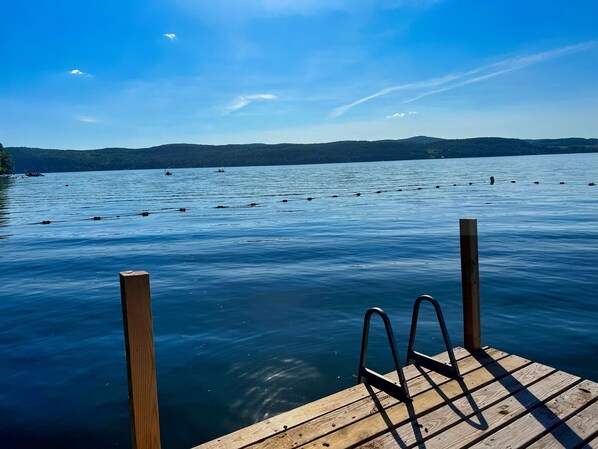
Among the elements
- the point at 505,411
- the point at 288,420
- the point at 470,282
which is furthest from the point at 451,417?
the point at 470,282

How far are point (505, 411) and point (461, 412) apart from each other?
1.46 feet

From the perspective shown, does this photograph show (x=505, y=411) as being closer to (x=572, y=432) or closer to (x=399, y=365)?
(x=572, y=432)

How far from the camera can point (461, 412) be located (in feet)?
15.6

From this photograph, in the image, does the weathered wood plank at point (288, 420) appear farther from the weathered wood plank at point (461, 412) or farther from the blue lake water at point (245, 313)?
the blue lake water at point (245, 313)

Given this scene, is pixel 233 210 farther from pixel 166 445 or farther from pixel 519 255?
pixel 166 445

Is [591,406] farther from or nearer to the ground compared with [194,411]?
farther from the ground

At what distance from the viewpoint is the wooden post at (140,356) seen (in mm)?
3750

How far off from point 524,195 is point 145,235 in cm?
3567

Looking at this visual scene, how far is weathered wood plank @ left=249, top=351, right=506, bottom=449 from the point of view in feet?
14.2

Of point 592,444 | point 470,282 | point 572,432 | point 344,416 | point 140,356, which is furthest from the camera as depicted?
point 470,282

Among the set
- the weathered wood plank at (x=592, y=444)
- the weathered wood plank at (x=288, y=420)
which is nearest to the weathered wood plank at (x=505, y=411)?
the weathered wood plank at (x=592, y=444)

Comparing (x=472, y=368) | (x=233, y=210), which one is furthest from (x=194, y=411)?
(x=233, y=210)

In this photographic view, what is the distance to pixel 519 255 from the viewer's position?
17109 mm

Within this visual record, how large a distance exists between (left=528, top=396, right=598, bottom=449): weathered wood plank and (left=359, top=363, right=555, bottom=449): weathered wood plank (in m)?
0.55
